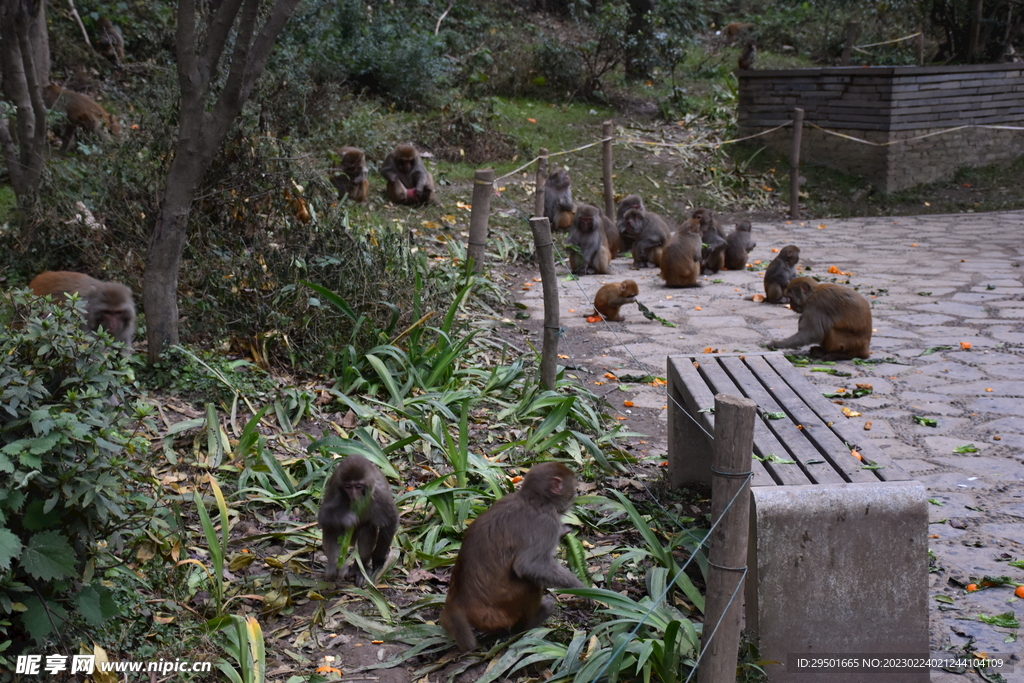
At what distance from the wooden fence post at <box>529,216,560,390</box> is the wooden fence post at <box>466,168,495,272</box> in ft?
5.57

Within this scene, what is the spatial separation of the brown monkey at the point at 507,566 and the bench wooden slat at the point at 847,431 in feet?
4.45

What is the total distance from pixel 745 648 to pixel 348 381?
11.6ft

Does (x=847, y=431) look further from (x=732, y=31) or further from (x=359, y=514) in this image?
(x=732, y=31)

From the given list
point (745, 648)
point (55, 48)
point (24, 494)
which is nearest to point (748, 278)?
point (745, 648)

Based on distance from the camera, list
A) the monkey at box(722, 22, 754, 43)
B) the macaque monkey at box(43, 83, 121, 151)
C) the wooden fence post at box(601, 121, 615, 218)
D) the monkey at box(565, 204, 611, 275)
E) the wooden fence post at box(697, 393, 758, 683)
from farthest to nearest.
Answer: the monkey at box(722, 22, 754, 43) → the wooden fence post at box(601, 121, 615, 218) → the monkey at box(565, 204, 611, 275) → the macaque monkey at box(43, 83, 121, 151) → the wooden fence post at box(697, 393, 758, 683)

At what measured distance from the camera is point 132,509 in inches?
155

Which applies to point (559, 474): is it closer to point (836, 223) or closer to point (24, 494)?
point (24, 494)

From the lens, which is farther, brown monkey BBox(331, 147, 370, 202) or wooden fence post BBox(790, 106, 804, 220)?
wooden fence post BBox(790, 106, 804, 220)

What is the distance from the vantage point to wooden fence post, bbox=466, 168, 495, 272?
7.30 m

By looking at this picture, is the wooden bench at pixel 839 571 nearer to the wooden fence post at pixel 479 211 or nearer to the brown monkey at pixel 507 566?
the brown monkey at pixel 507 566

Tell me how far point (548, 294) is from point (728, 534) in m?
3.02

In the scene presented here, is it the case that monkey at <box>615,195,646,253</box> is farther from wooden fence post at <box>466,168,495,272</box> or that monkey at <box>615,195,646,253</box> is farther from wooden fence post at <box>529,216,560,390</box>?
wooden fence post at <box>529,216,560,390</box>

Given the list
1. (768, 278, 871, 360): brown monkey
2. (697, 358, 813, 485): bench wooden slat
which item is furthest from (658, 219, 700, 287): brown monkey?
(697, 358, 813, 485): bench wooden slat

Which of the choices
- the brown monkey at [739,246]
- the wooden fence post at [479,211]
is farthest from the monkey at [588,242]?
the wooden fence post at [479,211]
